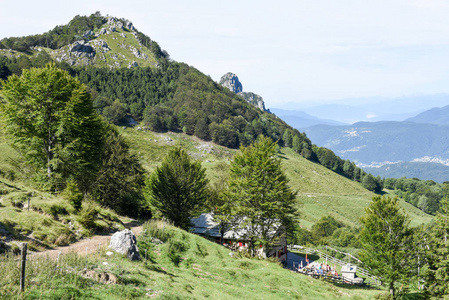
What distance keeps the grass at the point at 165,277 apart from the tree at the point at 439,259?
8785mm

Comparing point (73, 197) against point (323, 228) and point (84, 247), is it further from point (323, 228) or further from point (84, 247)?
point (323, 228)

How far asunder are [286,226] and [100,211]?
20738 millimetres

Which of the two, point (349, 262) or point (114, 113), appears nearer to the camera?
point (349, 262)

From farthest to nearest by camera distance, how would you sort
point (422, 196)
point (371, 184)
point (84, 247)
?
point (371, 184) < point (422, 196) < point (84, 247)

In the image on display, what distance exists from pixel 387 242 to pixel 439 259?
13.8 feet

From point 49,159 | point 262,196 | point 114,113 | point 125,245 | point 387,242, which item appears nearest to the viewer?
point 125,245

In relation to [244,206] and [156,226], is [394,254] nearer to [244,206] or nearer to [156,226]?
[244,206]

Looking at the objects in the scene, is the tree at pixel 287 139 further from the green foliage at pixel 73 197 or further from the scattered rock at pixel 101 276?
the scattered rock at pixel 101 276

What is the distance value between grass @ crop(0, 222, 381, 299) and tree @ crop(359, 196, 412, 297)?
5.80 meters

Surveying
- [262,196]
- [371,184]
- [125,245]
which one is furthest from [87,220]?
[371,184]

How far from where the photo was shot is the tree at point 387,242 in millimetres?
26422

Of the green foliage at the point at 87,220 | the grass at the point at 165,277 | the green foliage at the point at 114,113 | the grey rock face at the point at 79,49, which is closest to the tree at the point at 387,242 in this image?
the grass at the point at 165,277

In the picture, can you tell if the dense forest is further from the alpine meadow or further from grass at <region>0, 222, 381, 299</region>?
grass at <region>0, 222, 381, 299</region>

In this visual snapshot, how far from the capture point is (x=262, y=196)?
31781 mm
